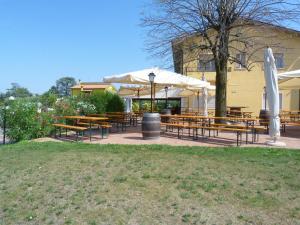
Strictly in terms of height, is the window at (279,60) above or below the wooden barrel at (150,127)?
above

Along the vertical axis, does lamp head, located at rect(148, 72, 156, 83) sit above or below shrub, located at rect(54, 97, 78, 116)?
above

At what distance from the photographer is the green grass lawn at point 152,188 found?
530 cm

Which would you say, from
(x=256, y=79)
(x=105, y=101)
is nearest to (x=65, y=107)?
(x=105, y=101)

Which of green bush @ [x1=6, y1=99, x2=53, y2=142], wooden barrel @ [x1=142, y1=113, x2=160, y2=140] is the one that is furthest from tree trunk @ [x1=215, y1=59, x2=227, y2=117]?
green bush @ [x1=6, y1=99, x2=53, y2=142]

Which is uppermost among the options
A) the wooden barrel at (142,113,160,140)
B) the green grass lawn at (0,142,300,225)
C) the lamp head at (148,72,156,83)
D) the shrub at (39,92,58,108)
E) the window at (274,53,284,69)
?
the window at (274,53,284,69)

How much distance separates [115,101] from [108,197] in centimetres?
1599

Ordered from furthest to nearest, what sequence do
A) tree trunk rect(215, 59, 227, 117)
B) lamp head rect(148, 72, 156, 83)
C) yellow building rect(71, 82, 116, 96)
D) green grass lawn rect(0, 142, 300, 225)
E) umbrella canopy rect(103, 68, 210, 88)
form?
yellow building rect(71, 82, 116, 96) < tree trunk rect(215, 59, 227, 117) < umbrella canopy rect(103, 68, 210, 88) < lamp head rect(148, 72, 156, 83) < green grass lawn rect(0, 142, 300, 225)

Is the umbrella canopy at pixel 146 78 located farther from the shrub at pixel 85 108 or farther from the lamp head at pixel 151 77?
→ the shrub at pixel 85 108

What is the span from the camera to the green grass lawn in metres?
5.30

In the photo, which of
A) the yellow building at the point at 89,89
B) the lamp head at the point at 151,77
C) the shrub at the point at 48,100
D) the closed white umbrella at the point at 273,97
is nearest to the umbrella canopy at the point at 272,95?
the closed white umbrella at the point at 273,97

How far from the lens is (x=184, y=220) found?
16.8 feet

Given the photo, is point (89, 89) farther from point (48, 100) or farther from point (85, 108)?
point (48, 100)

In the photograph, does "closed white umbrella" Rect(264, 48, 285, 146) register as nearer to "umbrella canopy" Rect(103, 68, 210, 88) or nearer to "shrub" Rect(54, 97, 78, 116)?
"umbrella canopy" Rect(103, 68, 210, 88)

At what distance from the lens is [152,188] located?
623 cm
